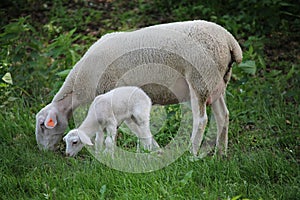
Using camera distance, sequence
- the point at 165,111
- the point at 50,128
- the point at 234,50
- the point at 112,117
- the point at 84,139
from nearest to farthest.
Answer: the point at 84,139
the point at 112,117
the point at 234,50
the point at 50,128
the point at 165,111

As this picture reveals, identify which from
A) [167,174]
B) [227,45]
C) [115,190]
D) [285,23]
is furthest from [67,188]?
[285,23]

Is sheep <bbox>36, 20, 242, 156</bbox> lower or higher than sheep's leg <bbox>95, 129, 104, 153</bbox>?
higher

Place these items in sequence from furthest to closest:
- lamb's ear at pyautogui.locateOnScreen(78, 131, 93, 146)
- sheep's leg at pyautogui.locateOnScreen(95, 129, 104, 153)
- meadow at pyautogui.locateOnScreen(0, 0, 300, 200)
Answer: sheep's leg at pyautogui.locateOnScreen(95, 129, 104, 153)
lamb's ear at pyautogui.locateOnScreen(78, 131, 93, 146)
meadow at pyautogui.locateOnScreen(0, 0, 300, 200)

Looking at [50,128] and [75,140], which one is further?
[50,128]

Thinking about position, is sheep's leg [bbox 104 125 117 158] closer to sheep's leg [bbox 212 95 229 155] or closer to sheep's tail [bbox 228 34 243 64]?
sheep's leg [bbox 212 95 229 155]

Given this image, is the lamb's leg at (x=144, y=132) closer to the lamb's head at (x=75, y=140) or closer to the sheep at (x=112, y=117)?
the sheep at (x=112, y=117)

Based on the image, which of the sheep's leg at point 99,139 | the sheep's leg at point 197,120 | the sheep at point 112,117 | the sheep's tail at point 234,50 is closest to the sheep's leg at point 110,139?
the sheep at point 112,117

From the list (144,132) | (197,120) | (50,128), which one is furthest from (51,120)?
(197,120)

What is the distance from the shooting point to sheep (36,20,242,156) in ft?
15.4

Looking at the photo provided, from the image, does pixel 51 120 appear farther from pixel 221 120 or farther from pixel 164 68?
pixel 221 120

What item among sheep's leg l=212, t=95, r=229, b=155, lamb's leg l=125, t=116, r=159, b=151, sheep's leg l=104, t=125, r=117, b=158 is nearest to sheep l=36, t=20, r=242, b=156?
sheep's leg l=212, t=95, r=229, b=155

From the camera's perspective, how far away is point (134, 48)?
15.8ft

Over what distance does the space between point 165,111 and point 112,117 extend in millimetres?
1252

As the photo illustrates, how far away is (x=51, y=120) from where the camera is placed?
189 inches
